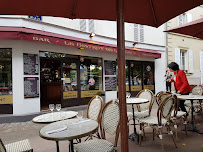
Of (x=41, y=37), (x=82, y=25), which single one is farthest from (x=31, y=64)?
(x=82, y=25)

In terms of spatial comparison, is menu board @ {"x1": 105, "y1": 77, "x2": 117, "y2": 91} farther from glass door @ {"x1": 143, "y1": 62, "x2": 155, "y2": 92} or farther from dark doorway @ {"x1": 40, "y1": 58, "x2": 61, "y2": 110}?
glass door @ {"x1": 143, "y1": 62, "x2": 155, "y2": 92}

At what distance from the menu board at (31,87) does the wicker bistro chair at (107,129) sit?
425cm

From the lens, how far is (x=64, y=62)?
7.22 metres

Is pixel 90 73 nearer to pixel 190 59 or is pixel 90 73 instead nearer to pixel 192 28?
pixel 192 28

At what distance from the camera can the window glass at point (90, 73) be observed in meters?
7.86

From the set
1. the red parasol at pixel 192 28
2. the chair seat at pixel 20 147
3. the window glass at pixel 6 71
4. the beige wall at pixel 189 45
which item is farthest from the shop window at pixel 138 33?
the chair seat at pixel 20 147

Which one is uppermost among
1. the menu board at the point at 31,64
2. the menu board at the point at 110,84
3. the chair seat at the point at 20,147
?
the menu board at the point at 31,64

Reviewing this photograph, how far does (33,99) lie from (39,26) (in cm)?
284

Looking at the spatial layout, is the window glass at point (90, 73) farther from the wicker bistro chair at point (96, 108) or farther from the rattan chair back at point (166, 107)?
the rattan chair back at point (166, 107)

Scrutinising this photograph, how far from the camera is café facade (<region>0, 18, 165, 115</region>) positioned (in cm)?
575

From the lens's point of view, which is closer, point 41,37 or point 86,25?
point 41,37

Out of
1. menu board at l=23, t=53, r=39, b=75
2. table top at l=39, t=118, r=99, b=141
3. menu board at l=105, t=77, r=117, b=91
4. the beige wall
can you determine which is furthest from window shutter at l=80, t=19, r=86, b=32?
the beige wall

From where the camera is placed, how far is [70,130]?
2.04m

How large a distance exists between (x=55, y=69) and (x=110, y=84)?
125 inches
